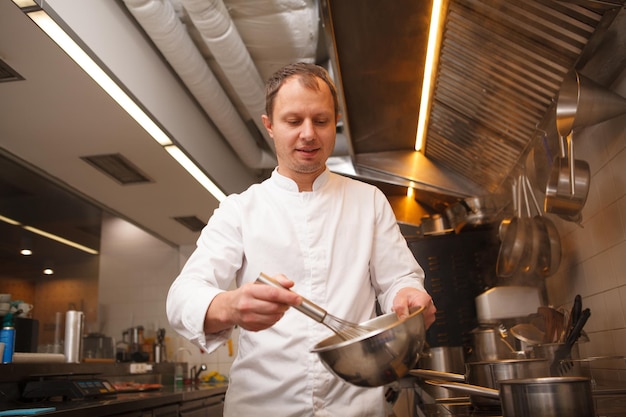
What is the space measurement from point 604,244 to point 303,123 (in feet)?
4.46

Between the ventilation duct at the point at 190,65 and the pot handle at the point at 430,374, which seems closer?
the pot handle at the point at 430,374

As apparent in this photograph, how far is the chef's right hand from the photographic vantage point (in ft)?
2.64

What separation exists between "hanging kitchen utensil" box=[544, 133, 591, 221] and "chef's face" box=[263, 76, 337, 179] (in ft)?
3.57

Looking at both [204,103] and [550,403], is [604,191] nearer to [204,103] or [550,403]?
[550,403]

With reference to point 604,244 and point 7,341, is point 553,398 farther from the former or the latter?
point 7,341

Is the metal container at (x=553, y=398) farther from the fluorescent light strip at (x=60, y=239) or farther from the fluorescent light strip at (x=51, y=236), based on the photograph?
the fluorescent light strip at (x=60, y=239)

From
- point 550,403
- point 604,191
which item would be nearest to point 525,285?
point 604,191

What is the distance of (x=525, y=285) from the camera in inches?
109

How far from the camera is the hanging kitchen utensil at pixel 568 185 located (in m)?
1.91

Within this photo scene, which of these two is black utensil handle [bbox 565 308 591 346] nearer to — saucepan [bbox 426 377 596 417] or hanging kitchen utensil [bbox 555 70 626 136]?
hanging kitchen utensil [bbox 555 70 626 136]

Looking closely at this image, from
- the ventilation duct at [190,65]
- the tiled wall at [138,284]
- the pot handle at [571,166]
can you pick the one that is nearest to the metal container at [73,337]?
the tiled wall at [138,284]

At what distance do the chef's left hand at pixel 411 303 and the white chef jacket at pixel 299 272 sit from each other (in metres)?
0.11

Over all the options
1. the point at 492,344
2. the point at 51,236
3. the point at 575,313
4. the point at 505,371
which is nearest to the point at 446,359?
the point at 492,344

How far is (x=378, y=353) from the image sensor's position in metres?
0.80
